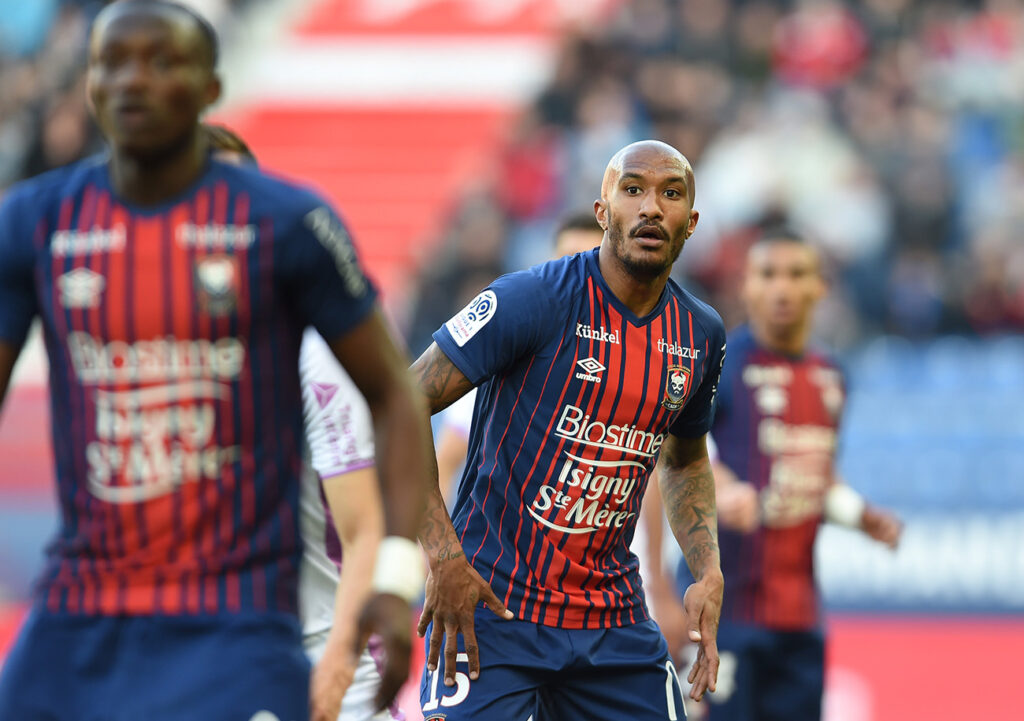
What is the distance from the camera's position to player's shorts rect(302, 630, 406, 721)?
435 cm

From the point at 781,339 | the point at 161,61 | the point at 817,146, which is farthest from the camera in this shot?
the point at 817,146

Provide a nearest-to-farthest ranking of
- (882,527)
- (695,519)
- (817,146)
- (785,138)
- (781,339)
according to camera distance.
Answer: (695,519) → (882,527) → (781,339) → (817,146) → (785,138)

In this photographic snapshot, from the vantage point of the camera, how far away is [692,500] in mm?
4922

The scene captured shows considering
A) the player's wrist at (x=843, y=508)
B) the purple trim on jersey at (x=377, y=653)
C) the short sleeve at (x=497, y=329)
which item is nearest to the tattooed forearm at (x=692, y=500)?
the short sleeve at (x=497, y=329)

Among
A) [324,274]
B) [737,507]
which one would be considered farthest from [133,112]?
[737,507]

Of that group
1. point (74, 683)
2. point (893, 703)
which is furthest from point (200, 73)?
point (893, 703)

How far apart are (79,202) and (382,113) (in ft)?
59.0

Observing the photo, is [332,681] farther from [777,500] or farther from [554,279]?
[777,500]

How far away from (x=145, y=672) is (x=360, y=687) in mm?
1329

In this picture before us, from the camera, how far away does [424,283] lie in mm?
15305

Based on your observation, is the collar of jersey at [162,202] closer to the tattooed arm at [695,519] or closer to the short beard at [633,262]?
the short beard at [633,262]

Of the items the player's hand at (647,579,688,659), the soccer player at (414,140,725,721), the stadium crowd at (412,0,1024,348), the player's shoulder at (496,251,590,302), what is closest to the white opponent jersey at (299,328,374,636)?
the soccer player at (414,140,725,721)

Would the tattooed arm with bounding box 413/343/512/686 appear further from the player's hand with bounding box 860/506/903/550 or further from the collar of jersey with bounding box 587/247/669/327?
the player's hand with bounding box 860/506/903/550

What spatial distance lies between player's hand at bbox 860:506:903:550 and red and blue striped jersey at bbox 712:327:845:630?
7.8 inches
